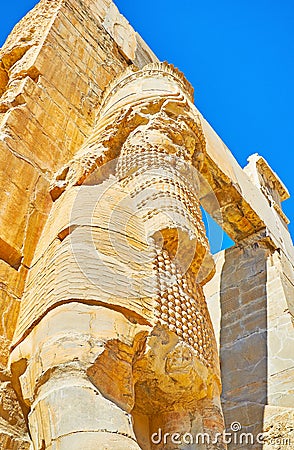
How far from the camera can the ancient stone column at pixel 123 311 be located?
2.11 m

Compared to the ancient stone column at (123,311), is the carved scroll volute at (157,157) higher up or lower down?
higher up

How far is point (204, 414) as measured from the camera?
2.69 metres

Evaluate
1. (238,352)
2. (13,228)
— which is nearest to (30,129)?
(13,228)

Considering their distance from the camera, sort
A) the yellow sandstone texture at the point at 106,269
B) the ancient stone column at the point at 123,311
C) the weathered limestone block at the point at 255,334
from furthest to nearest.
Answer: the weathered limestone block at the point at 255,334 → the yellow sandstone texture at the point at 106,269 → the ancient stone column at the point at 123,311

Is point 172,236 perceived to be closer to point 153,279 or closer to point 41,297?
point 153,279

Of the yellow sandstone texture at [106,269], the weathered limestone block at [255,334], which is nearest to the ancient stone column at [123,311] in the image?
the yellow sandstone texture at [106,269]

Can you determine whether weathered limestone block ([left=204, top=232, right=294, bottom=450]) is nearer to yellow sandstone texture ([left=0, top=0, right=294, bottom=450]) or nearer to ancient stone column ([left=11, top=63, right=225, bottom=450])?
yellow sandstone texture ([left=0, top=0, right=294, bottom=450])

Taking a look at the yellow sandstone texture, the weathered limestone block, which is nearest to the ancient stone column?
the yellow sandstone texture

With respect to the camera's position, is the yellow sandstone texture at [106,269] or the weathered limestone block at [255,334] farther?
the weathered limestone block at [255,334]

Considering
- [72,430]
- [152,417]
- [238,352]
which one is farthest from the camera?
[238,352]

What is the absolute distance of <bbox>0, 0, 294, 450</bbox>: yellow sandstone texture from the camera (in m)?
2.23

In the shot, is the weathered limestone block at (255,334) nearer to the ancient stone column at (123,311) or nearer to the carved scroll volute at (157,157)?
the ancient stone column at (123,311)

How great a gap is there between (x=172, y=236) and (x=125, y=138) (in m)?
1.15

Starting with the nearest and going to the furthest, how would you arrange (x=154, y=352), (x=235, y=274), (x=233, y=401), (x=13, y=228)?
(x=154, y=352) → (x=13, y=228) → (x=233, y=401) → (x=235, y=274)
